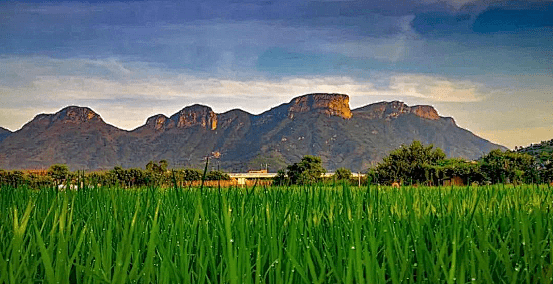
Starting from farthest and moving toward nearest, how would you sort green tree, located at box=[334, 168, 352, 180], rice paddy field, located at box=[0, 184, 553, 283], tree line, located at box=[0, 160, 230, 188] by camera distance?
green tree, located at box=[334, 168, 352, 180] → tree line, located at box=[0, 160, 230, 188] → rice paddy field, located at box=[0, 184, 553, 283]

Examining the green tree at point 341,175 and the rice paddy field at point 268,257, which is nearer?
the rice paddy field at point 268,257

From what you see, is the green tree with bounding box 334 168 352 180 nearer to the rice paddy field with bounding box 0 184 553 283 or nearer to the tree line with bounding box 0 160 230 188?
the tree line with bounding box 0 160 230 188

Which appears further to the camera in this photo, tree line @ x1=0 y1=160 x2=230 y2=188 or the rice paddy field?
tree line @ x1=0 y1=160 x2=230 y2=188

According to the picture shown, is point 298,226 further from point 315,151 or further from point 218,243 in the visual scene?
point 315,151

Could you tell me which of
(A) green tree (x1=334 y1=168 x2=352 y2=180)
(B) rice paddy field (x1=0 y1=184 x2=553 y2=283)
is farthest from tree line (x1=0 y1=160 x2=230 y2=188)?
(A) green tree (x1=334 y1=168 x2=352 y2=180)

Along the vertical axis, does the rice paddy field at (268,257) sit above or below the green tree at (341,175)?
below

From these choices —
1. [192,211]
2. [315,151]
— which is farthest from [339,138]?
[192,211]

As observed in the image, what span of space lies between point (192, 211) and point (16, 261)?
1.18 m

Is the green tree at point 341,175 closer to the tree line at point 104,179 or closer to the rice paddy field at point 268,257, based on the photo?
the tree line at point 104,179

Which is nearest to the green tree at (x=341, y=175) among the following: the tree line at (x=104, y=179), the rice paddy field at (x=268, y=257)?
the tree line at (x=104, y=179)

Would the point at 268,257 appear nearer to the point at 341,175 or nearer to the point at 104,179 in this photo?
the point at 104,179

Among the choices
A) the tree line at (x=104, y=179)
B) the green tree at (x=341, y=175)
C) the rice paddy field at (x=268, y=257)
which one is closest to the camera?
the rice paddy field at (x=268, y=257)

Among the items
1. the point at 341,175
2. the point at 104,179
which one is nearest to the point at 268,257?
the point at 104,179

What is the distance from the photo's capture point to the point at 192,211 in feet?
9.01
